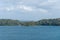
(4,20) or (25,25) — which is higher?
(4,20)

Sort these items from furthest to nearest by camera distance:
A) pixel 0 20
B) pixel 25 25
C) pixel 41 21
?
pixel 25 25
pixel 41 21
pixel 0 20

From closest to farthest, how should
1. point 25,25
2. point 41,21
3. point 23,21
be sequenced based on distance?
point 41,21, point 23,21, point 25,25

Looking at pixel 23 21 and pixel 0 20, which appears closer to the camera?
pixel 0 20

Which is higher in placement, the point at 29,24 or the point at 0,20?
the point at 0,20

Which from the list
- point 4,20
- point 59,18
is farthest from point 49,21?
point 4,20

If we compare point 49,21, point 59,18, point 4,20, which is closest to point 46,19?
point 49,21

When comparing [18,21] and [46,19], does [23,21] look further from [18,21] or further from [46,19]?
[46,19]

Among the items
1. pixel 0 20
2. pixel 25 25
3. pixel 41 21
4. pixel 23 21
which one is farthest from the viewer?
pixel 25 25

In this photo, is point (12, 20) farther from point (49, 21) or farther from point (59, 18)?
point (59, 18)

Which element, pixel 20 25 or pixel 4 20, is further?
pixel 20 25

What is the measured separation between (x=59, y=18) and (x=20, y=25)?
33582 mm

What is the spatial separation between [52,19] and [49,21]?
267 cm

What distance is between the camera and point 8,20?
108 metres

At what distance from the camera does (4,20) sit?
347 ft
